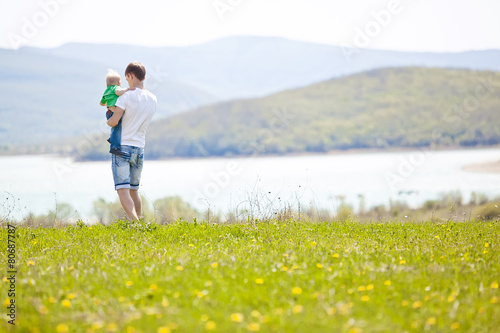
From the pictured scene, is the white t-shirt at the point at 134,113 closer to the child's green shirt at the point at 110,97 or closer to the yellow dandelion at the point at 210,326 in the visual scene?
the child's green shirt at the point at 110,97

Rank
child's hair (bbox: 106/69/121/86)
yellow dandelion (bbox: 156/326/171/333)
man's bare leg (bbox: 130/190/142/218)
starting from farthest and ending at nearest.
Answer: man's bare leg (bbox: 130/190/142/218) → child's hair (bbox: 106/69/121/86) → yellow dandelion (bbox: 156/326/171/333)

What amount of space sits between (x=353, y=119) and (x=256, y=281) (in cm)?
14486

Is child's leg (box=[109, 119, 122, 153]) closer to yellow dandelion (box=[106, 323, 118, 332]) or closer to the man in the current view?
the man

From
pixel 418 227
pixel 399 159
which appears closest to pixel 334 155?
pixel 399 159

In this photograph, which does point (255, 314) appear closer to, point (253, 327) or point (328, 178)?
point (253, 327)

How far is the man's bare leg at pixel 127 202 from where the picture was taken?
8109 mm

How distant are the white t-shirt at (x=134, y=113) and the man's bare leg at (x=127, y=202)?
2.18 feet

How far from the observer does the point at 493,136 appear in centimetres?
12425

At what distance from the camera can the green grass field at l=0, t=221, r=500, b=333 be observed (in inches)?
158

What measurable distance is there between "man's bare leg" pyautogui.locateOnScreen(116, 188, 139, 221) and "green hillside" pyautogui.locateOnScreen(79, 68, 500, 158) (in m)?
Answer: 125

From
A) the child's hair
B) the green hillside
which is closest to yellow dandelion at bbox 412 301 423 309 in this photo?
the child's hair

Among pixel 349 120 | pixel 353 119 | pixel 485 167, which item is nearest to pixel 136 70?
pixel 485 167

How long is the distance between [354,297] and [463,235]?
332cm

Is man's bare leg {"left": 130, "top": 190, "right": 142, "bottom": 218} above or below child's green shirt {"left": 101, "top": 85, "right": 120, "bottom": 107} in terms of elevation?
below
